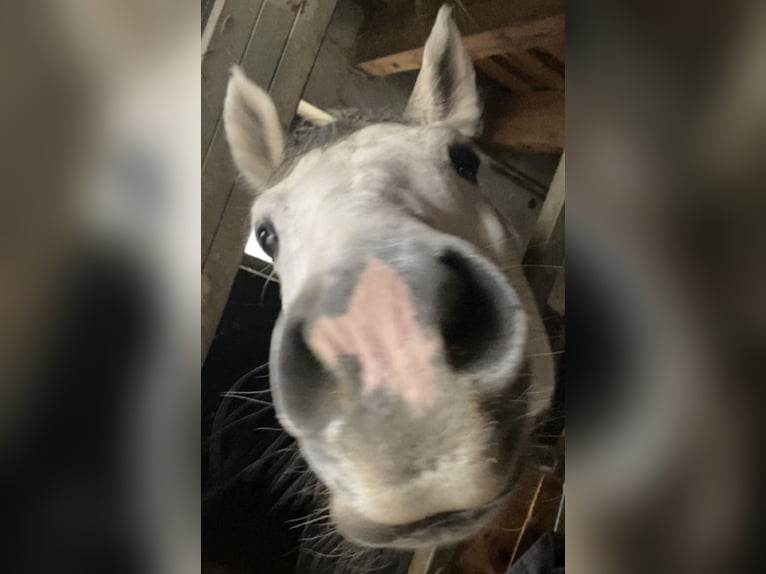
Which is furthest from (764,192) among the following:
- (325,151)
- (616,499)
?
(325,151)

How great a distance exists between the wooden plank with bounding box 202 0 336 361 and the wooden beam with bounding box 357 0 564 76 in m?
0.07

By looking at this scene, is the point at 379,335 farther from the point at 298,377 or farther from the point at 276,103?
the point at 276,103

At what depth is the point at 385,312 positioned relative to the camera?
2.84 feet

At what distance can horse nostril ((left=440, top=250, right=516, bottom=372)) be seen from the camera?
88 centimetres

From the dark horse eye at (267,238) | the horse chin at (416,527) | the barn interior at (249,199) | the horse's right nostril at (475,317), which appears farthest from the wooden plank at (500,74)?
the horse chin at (416,527)

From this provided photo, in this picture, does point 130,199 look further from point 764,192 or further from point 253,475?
point 764,192

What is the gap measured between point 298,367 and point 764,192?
2.30ft

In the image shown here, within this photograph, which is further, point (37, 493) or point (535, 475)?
point (535, 475)

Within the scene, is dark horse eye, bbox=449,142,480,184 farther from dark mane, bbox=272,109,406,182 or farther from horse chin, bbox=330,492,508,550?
horse chin, bbox=330,492,508,550

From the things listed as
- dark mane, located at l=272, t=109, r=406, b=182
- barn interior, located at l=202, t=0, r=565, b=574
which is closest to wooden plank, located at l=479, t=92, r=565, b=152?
barn interior, located at l=202, t=0, r=565, b=574

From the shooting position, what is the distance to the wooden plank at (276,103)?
853mm

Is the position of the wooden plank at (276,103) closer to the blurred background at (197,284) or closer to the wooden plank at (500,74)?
the blurred background at (197,284)

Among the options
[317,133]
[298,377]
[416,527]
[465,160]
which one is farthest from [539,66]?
[416,527]

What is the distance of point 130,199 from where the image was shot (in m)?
0.81
